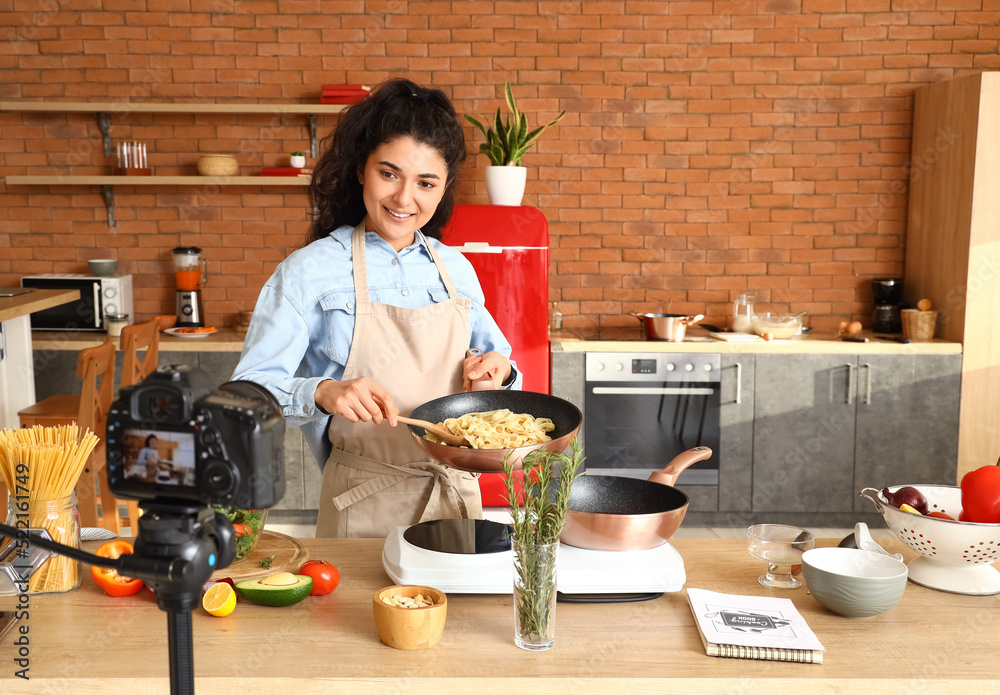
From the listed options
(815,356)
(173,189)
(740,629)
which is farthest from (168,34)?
(740,629)

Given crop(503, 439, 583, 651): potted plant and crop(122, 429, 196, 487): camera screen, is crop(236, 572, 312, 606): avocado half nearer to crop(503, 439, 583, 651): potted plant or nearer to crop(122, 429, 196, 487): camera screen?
crop(503, 439, 583, 651): potted plant

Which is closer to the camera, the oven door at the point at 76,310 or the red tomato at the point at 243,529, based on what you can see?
the red tomato at the point at 243,529

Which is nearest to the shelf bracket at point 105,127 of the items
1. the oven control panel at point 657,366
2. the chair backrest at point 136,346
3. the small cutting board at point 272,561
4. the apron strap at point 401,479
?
the chair backrest at point 136,346

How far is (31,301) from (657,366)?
2.73 meters

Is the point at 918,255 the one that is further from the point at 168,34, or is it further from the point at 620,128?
the point at 168,34

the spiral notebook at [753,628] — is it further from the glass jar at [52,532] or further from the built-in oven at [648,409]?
the built-in oven at [648,409]

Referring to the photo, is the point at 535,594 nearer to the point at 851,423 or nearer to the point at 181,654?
the point at 181,654

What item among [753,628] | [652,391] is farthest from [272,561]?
[652,391]

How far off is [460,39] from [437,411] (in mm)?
3077

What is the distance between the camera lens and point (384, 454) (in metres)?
1.89

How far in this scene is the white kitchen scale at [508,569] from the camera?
1343mm

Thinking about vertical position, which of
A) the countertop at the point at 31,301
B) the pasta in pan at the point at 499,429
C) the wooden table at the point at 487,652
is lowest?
the wooden table at the point at 487,652

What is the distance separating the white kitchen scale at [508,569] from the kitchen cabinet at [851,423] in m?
2.77

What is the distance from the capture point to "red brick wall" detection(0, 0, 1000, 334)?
4.31m
